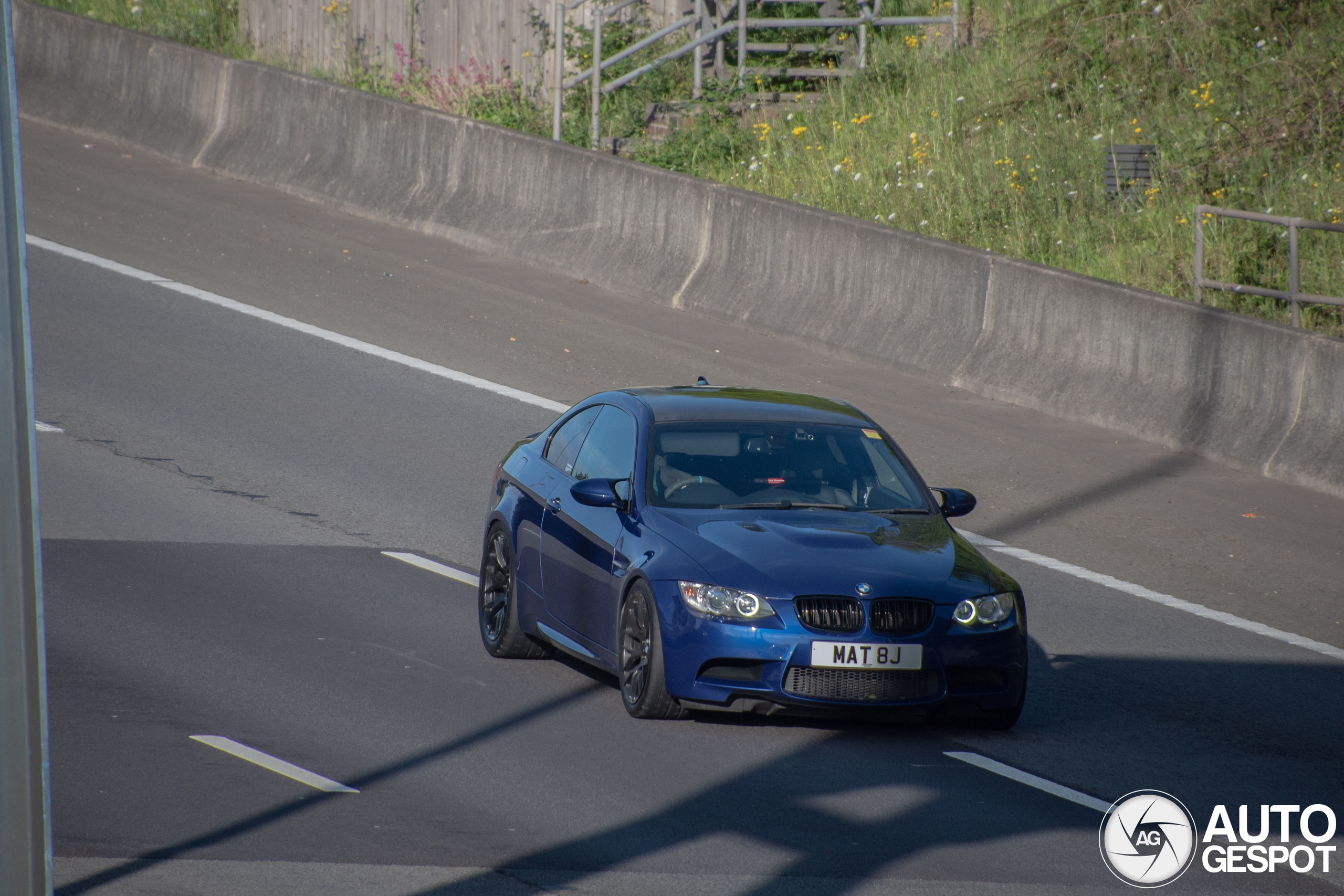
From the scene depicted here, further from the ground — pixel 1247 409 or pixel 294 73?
pixel 294 73

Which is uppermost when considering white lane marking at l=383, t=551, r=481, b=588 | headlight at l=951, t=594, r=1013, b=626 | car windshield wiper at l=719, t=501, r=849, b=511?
car windshield wiper at l=719, t=501, r=849, b=511

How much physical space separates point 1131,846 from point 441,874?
2.63 metres

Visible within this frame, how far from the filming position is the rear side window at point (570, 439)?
32.8 feet

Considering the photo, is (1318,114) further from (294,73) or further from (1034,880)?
(1034,880)

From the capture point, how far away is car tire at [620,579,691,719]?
8336 millimetres

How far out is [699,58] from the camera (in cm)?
2519

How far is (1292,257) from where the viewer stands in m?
15.5

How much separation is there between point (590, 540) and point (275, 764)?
7.01ft

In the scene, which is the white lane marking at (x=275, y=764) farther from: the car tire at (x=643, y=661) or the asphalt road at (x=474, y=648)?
the car tire at (x=643, y=661)

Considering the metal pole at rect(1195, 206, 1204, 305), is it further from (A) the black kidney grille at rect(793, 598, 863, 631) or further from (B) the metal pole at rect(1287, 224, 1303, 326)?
(A) the black kidney grille at rect(793, 598, 863, 631)

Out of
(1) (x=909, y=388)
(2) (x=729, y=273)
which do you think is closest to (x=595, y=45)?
(2) (x=729, y=273)

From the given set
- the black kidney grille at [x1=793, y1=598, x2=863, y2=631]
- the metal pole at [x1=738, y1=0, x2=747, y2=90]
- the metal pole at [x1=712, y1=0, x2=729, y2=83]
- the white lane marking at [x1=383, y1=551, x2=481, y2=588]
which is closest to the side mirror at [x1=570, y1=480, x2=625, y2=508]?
the black kidney grille at [x1=793, y1=598, x2=863, y2=631]

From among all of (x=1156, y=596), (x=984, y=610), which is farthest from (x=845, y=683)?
(x=1156, y=596)
